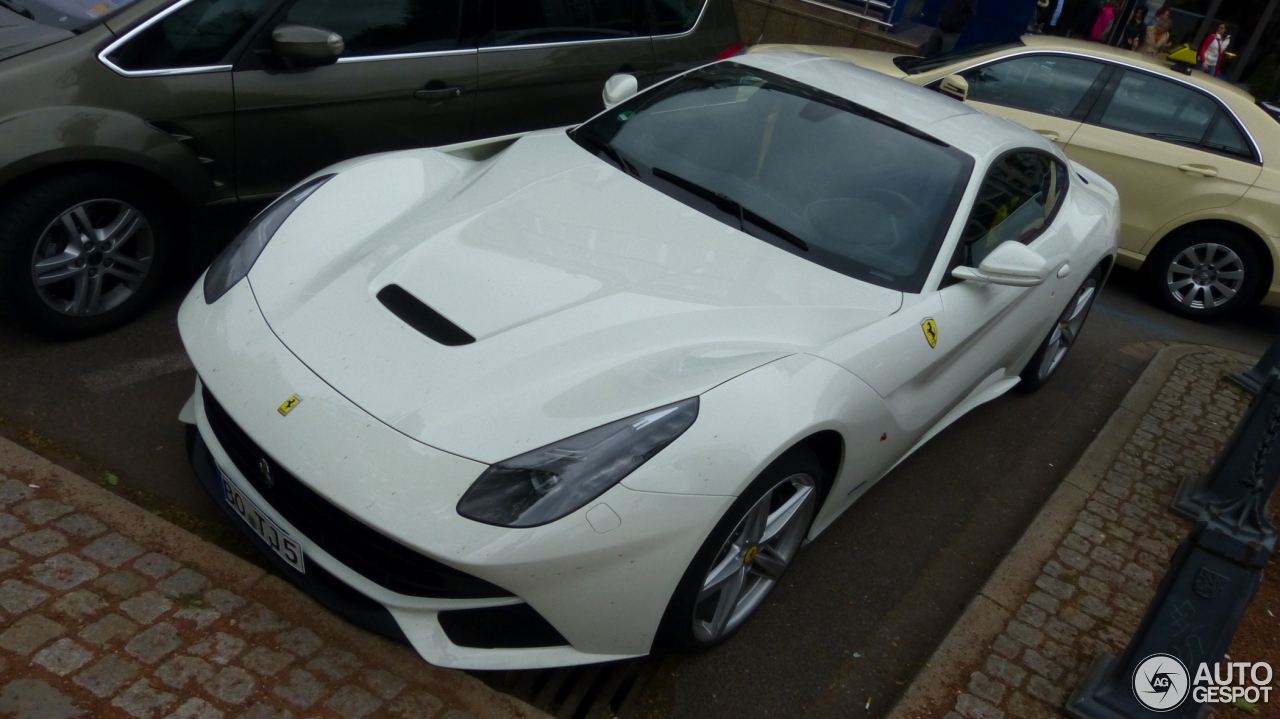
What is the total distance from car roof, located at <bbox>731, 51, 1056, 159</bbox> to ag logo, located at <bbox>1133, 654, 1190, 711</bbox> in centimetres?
191

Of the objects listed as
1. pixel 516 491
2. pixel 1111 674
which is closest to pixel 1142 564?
pixel 1111 674

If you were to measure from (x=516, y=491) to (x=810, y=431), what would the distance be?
863 mm

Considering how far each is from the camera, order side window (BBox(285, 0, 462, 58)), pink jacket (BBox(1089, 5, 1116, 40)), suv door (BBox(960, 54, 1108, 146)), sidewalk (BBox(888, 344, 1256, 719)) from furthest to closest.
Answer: pink jacket (BBox(1089, 5, 1116, 40))
suv door (BBox(960, 54, 1108, 146))
side window (BBox(285, 0, 462, 58))
sidewalk (BBox(888, 344, 1256, 719))

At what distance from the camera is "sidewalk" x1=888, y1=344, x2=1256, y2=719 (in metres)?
3.21

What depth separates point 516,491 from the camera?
2.43 m

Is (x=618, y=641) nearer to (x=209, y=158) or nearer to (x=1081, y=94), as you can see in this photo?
(x=209, y=158)

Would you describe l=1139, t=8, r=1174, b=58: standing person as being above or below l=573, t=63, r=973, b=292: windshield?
above

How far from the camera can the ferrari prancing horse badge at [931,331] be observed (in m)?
3.36

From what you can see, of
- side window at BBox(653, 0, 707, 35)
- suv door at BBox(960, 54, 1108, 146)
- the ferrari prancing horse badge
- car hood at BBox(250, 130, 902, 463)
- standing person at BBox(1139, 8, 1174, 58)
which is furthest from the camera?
standing person at BBox(1139, 8, 1174, 58)

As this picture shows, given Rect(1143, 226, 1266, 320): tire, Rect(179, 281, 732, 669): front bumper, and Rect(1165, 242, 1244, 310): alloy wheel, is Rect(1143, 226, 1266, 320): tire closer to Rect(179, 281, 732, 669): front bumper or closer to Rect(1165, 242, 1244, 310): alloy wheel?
Rect(1165, 242, 1244, 310): alloy wheel

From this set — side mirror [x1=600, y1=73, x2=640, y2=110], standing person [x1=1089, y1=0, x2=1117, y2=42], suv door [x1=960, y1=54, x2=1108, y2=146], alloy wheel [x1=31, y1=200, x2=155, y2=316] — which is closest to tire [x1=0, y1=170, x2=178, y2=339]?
alloy wheel [x1=31, y1=200, x2=155, y2=316]

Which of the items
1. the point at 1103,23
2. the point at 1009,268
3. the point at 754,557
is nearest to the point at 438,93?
the point at 1009,268

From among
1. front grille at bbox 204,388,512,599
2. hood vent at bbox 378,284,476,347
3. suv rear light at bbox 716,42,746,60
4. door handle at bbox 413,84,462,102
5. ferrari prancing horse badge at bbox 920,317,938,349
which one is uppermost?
suv rear light at bbox 716,42,746,60

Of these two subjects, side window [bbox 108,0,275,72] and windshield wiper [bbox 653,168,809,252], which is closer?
windshield wiper [bbox 653,168,809,252]
